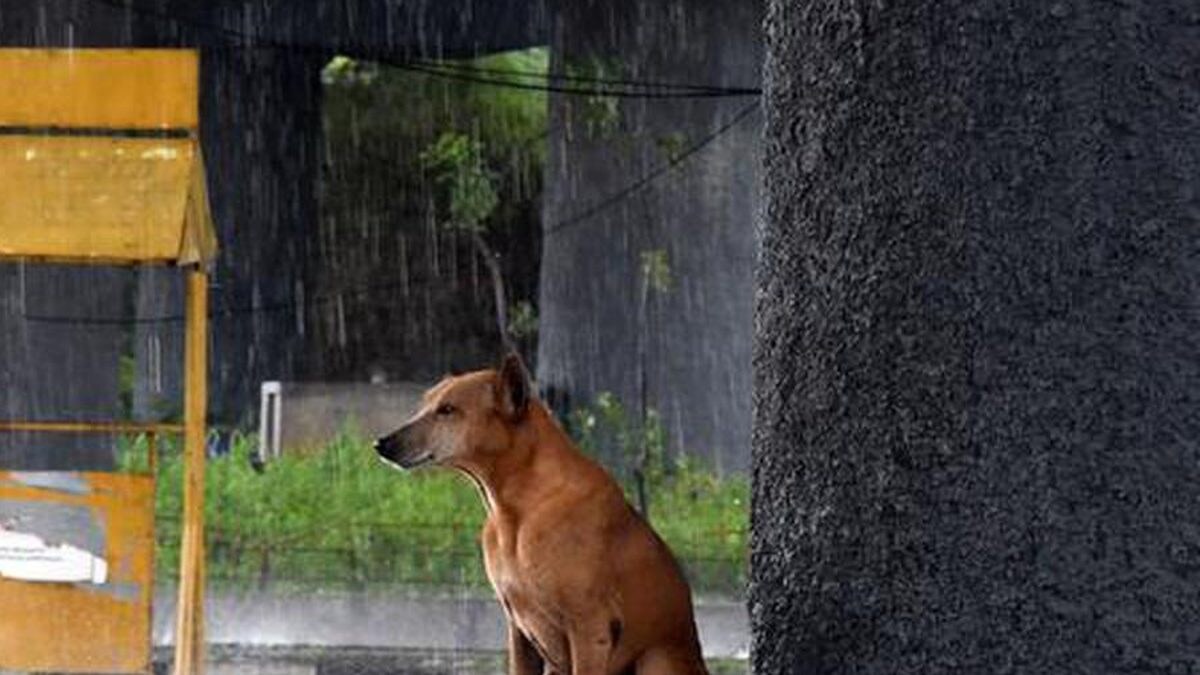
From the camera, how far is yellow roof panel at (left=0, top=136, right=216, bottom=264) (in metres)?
9.92

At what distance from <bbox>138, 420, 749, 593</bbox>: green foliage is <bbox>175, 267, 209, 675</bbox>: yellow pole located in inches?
252

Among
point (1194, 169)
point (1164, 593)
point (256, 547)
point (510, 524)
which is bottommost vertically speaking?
point (256, 547)

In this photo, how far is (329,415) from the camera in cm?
2739

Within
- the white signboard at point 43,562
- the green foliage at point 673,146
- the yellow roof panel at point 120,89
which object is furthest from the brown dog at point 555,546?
the green foliage at point 673,146

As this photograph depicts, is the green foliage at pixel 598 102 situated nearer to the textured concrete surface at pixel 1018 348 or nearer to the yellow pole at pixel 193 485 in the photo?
the yellow pole at pixel 193 485

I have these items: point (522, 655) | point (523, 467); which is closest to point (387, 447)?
point (523, 467)

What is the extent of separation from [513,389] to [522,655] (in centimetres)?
46

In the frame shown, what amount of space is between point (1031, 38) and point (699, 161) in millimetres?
21289

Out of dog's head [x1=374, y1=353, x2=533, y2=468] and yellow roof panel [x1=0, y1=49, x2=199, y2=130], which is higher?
yellow roof panel [x1=0, y1=49, x2=199, y2=130]

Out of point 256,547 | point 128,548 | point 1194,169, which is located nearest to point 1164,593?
point 1194,169

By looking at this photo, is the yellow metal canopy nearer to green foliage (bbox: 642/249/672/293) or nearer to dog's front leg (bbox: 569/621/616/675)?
dog's front leg (bbox: 569/621/616/675)

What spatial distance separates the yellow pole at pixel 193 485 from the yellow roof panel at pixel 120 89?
0.59 metres

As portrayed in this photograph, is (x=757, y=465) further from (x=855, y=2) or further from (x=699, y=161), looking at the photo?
(x=699, y=161)

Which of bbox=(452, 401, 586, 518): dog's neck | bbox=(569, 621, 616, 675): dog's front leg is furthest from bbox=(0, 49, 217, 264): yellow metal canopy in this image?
bbox=(569, 621, 616, 675): dog's front leg
